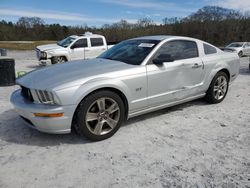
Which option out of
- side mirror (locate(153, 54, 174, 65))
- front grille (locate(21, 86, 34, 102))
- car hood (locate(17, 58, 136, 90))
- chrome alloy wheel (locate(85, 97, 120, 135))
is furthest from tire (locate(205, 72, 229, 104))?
front grille (locate(21, 86, 34, 102))

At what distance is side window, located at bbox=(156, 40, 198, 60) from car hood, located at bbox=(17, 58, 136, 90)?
83cm

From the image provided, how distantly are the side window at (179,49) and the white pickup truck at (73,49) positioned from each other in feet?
28.9

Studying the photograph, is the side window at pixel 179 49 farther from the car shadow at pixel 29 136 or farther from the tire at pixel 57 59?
the tire at pixel 57 59

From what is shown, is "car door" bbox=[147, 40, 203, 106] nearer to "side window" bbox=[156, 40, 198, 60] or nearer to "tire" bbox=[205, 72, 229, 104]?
"side window" bbox=[156, 40, 198, 60]

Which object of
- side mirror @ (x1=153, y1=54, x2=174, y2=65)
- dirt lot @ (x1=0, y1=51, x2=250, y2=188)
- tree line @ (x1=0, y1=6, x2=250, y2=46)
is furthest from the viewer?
tree line @ (x1=0, y1=6, x2=250, y2=46)

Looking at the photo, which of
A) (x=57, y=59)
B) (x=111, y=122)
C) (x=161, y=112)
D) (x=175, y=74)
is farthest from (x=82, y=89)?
(x=57, y=59)

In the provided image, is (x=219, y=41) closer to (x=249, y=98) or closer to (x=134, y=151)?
(x=249, y=98)

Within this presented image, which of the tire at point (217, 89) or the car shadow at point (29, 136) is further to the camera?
the tire at point (217, 89)

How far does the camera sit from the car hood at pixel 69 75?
10.8 ft

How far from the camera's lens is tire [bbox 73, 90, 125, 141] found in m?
3.34

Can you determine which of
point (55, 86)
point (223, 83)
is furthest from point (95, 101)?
point (223, 83)

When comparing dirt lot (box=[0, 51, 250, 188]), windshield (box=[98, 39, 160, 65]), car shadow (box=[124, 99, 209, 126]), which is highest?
windshield (box=[98, 39, 160, 65])

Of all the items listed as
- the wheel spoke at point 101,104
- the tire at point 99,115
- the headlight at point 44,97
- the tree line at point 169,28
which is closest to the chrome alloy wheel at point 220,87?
the tire at point 99,115

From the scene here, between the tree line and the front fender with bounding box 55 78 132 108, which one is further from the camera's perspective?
the tree line
